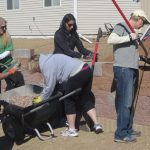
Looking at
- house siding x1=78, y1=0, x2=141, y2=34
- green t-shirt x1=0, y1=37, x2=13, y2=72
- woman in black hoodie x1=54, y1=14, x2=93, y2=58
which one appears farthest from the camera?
house siding x1=78, y1=0, x2=141, y2=34

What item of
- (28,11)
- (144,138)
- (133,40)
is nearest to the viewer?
(133,40)

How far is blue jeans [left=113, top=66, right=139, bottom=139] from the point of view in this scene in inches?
261

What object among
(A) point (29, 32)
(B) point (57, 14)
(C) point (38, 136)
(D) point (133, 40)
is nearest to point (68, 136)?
(C) point (38, 136)

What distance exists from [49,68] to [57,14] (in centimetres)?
1369

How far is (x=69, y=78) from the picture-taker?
6992mm

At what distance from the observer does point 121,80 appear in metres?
6.66

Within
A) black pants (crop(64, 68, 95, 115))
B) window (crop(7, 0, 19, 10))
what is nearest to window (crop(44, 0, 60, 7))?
window (crop(7, 0, 19, 10))

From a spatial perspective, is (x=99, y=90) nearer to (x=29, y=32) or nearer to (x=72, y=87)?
(x=72, y=87)

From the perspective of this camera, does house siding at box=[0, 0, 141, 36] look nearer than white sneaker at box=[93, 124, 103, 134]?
No

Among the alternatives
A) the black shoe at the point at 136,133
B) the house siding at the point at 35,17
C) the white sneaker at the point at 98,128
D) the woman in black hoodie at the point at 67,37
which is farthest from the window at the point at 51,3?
the black shoe at the point at 136,133

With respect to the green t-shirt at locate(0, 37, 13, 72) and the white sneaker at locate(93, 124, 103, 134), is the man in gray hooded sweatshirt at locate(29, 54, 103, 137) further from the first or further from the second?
the green t-shirt at locate(0, 37, 13, 72)

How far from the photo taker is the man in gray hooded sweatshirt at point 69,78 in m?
6.78

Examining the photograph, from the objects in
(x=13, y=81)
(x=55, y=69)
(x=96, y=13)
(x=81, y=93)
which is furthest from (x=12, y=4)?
(x=55, y=69)

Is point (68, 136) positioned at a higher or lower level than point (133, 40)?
lower
